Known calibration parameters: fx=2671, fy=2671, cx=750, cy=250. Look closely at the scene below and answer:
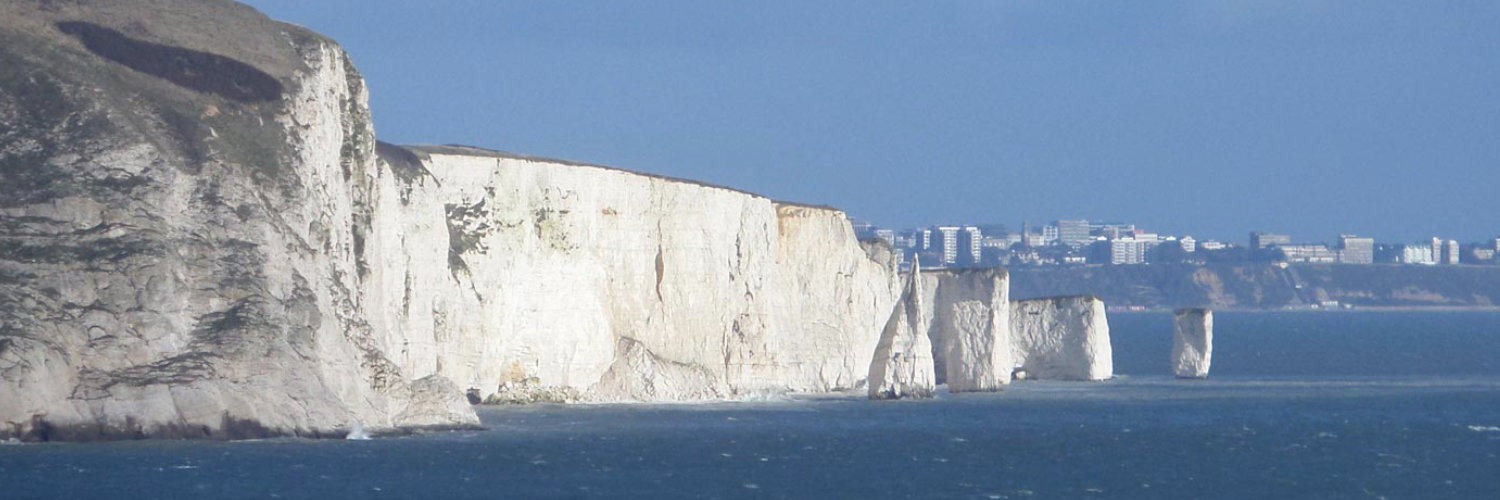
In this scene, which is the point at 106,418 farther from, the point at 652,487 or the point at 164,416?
the point at 652,487

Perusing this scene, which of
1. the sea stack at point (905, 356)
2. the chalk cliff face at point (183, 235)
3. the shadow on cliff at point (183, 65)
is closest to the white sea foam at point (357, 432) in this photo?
the chalk cliff face at point (183, 235)

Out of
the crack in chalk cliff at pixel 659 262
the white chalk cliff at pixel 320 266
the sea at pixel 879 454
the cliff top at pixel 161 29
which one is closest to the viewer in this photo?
the sea at pixel 879 454

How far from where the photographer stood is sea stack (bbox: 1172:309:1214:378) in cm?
9225

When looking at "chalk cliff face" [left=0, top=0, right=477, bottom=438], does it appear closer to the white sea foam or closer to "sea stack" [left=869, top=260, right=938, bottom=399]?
the white sea foam

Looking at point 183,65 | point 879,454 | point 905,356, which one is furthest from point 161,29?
point 905,356

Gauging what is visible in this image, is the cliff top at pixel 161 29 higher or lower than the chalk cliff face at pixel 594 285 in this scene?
higher

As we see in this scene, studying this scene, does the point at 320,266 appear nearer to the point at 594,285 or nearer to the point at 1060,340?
the point at 594,285

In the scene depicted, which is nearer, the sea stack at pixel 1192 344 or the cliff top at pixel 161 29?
the cliff top at pixel 161 29

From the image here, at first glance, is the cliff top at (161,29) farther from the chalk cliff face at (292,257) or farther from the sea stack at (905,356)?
the sea stack at (905,356)

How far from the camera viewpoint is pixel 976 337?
3280 inches

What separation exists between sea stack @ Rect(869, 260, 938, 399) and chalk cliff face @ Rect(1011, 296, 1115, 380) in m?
18.2

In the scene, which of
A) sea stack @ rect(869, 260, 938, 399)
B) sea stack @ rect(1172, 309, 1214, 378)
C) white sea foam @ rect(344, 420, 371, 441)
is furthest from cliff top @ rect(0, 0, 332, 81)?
sea stack @ rect(1172, 309, 1214, 378)

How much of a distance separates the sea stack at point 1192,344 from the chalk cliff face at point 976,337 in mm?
6859

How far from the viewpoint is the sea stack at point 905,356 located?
73688mm
